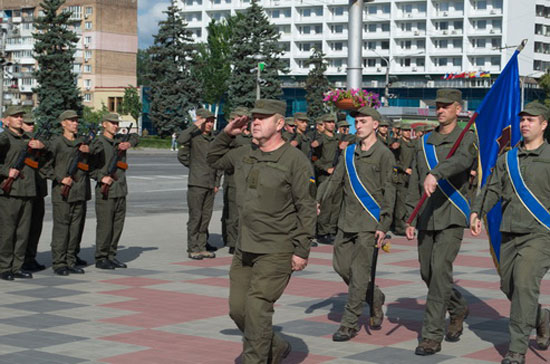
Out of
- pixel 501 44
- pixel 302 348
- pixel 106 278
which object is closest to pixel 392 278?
pixel 106 278

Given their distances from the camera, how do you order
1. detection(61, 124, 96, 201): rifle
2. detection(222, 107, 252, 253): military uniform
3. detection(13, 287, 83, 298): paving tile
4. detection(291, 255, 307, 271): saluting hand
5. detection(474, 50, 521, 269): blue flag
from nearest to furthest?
detection(291, 255, 307, 271): saluting hand < detection(474, 50, 521, 269): blue flag < detection(13, 287, 83, 298): paving tile < detection(61, 124, 96, 201): rifle < detection(222, 107, 252, 253): military uniform

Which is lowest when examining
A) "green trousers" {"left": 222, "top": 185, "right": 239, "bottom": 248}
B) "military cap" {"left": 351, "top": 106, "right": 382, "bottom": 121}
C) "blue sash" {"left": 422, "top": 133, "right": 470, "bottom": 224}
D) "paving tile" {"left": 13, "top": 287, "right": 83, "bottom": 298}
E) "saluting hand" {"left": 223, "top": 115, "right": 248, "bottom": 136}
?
"paving tile" {"left": 13, "top": 287, "right": 83, "bottom": 298}

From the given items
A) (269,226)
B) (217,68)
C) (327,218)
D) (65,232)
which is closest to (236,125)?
(269,226)

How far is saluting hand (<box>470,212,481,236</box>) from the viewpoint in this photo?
7.90 metres

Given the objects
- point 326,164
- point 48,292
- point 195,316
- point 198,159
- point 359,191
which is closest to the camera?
point 359,191

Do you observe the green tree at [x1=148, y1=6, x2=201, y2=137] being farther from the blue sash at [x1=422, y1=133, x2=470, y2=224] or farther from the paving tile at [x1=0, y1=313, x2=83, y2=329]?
the blue sash at [x1=422, y1=133, x2=470, y2=224]

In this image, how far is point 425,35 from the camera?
114 meters

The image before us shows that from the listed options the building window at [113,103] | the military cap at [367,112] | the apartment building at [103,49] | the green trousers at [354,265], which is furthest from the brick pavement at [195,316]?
the apartment building at [103,49]

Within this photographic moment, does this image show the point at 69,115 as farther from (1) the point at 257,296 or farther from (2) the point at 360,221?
(1) the point at 257,296

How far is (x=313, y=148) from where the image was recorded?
17734mm

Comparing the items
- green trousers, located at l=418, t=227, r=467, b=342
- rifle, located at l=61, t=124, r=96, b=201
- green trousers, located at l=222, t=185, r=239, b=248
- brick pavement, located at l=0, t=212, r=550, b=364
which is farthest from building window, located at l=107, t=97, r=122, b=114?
green trousers, located at l=418, t=227, r=467, b=342

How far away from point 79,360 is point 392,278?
20.5 ft

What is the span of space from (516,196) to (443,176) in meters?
0.64

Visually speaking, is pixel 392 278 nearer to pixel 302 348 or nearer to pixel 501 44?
pixel 302 348
